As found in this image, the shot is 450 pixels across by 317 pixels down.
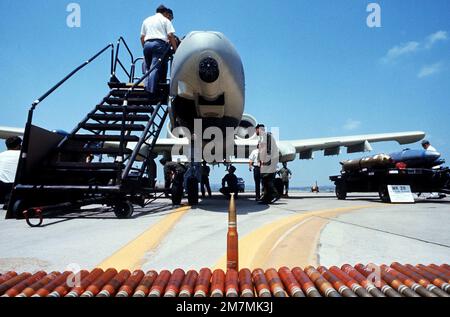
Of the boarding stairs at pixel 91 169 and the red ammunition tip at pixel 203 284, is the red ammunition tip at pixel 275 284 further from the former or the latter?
the boarding stairs at pixel 91 169

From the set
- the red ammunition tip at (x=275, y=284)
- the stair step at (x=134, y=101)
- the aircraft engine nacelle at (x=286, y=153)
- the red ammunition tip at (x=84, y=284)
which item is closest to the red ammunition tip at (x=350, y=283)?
the red ammunition tip at (x=275, y=284)

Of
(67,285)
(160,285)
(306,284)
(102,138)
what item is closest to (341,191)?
(102,138)

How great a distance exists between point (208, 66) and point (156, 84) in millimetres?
2857

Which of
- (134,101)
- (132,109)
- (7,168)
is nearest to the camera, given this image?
(7,168)

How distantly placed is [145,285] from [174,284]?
0.17 m

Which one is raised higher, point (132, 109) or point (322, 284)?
point (132, 109)

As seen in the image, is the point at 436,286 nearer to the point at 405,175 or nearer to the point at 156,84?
the point at 156,84

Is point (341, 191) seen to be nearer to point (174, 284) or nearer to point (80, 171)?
point (80, 171)

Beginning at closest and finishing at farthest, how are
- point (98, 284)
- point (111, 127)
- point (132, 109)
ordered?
point (98, 284) → point (111, 127) → point (132, 109)

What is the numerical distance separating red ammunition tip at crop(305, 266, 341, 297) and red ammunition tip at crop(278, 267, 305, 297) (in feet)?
0.42

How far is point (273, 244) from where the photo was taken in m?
3.29

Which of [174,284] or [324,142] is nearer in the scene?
[174,284]
